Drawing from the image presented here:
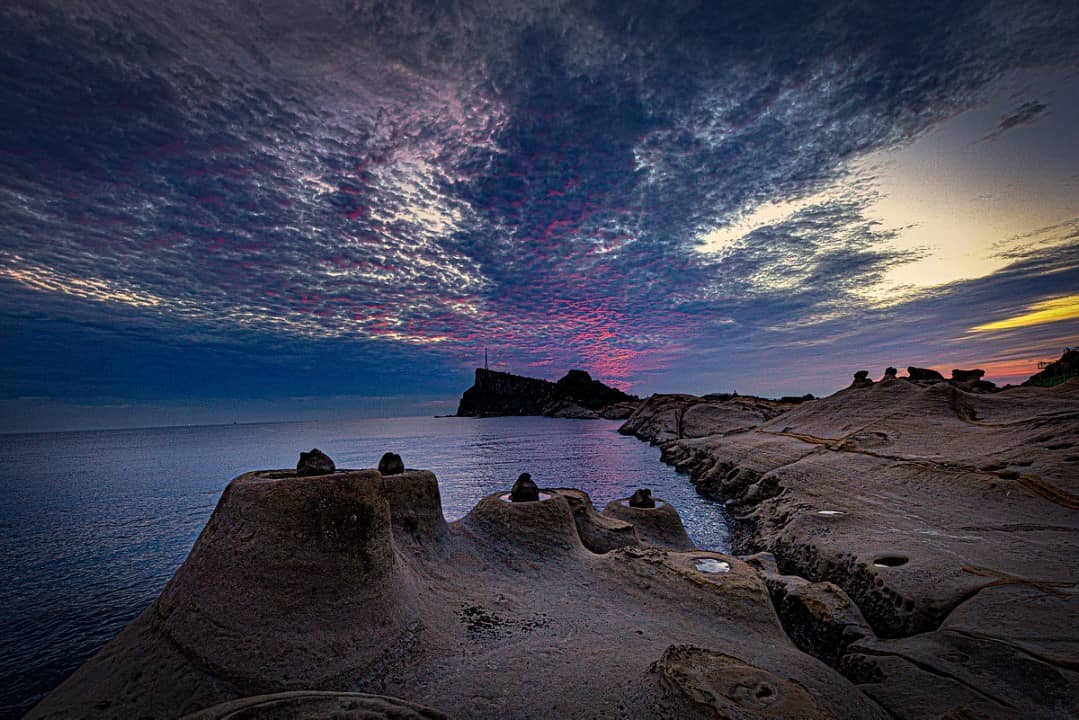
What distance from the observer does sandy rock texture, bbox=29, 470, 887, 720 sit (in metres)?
4.34

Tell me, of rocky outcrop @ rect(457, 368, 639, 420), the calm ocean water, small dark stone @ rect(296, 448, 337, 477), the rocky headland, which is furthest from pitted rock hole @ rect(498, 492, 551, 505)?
rocky outcrop @ rect(457, 368, 639, 420)

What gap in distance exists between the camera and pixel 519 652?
18.6ft

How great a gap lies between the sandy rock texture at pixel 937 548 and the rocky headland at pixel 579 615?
0.04 metres

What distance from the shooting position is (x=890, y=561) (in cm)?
763

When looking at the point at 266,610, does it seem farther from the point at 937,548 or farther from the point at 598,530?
the point at 937,548

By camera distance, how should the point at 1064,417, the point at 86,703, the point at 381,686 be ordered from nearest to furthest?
1. the point at 86,703
2. the point at 381,686
3. the point at 1064,417

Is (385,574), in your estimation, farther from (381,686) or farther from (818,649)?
(818,649)

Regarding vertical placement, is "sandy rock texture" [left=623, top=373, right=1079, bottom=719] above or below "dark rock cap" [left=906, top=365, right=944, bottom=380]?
below

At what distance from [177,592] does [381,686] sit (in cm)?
295

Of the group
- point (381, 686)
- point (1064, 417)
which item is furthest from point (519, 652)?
point (1064, 417)

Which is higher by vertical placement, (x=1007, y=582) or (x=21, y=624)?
(x=1007, y=582)

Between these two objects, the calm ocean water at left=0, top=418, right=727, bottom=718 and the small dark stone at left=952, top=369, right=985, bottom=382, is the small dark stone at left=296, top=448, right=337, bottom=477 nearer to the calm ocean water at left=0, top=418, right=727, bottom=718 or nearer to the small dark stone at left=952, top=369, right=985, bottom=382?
the calm ocean water at left=0, top=418, right=727, bottom=718

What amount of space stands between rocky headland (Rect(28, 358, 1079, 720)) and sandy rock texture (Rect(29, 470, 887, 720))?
0.03 metres

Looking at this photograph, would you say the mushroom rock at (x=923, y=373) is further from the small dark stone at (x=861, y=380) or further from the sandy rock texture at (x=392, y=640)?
the sandy rock texture at (x=392, y=640)
